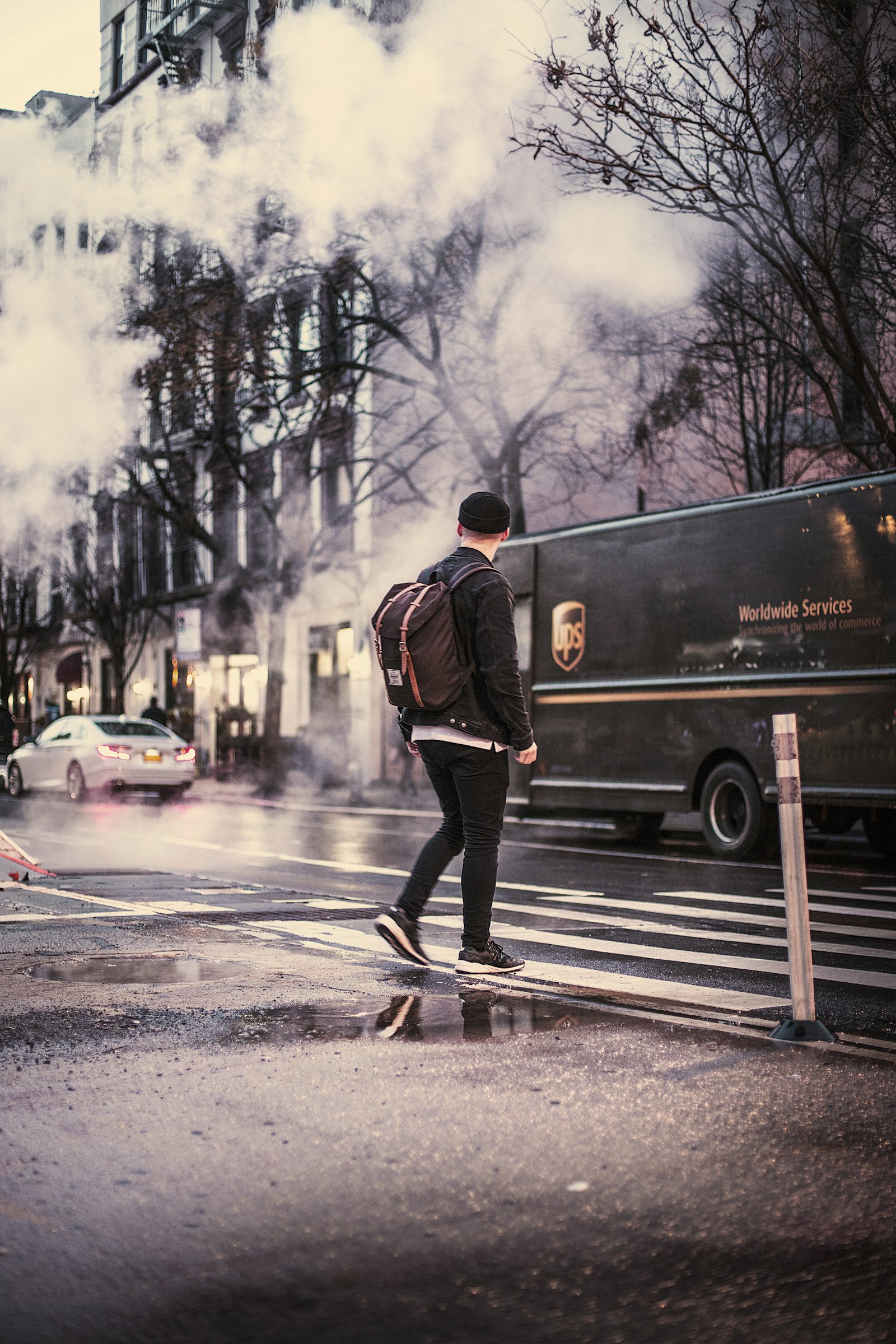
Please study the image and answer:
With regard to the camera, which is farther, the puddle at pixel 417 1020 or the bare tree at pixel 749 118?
the bare tree at pixel 749 118

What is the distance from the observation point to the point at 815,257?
14258mm

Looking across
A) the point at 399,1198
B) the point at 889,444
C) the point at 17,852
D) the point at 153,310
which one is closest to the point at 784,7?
the point at 889,444

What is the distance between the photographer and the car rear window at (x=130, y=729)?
78.4ft

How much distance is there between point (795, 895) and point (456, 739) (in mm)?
1667

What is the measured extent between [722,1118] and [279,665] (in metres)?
24.1

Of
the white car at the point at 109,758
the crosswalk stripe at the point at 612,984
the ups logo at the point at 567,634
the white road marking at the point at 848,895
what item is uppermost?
the ups logo at the point at 567,634

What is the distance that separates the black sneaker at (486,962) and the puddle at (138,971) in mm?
926

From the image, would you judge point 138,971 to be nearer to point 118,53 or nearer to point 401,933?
point 401,933

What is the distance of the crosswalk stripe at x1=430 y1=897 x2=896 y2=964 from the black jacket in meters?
2.28

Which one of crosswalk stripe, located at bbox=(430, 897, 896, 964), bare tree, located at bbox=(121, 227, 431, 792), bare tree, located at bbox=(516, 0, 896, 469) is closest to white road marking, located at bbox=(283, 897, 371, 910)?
crosswalk stripe, located at bbox=(430, 897, 896, 964)

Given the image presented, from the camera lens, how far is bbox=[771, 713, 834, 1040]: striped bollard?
5.24m

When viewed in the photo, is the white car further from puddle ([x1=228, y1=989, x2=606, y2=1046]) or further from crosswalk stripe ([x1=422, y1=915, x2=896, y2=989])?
puddle ([x1=228, y1=989, x2=606, y2=1046])

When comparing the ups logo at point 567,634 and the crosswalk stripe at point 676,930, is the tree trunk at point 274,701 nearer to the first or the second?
the ups logo at point 567,634

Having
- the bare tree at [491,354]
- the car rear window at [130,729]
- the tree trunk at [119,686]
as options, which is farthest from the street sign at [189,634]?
the tree trunk at [119,686]
